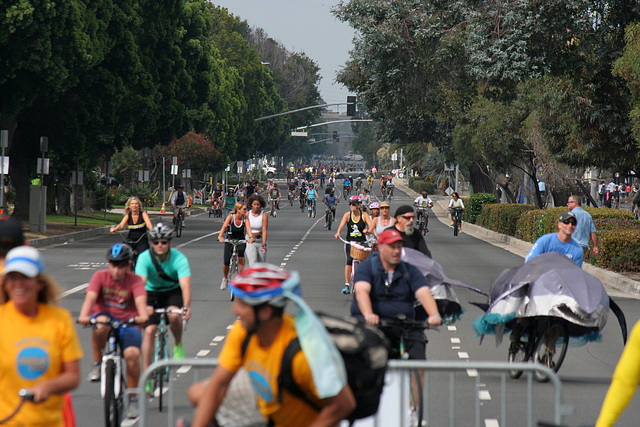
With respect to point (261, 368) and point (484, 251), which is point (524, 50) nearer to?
point (484, 251)

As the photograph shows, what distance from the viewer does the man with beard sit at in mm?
10039

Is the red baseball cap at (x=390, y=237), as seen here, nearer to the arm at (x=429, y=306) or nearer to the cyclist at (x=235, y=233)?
the arm at (x=429, y=306)

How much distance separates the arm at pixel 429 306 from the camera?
7414mm

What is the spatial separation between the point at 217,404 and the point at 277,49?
113129mm

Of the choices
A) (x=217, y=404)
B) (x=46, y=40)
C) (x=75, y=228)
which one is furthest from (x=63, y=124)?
(x=217, y=404)

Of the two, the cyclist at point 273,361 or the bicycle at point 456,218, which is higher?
the cyclist at point 273,361

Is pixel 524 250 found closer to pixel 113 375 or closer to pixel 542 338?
pixel 542 338

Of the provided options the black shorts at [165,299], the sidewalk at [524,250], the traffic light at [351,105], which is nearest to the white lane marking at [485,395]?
the black shorts at [165,299]

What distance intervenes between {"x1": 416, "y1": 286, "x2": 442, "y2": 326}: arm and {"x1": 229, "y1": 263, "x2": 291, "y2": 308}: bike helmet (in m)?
3.68

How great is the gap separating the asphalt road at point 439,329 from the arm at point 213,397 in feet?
6.80

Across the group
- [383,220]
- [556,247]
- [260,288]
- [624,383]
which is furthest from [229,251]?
[260,288]

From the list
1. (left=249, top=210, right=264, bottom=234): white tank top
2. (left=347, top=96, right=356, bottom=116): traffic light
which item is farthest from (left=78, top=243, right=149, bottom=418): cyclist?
(left=347, top=96, right=356, bottom=116): traffic light

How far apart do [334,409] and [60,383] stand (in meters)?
1.46

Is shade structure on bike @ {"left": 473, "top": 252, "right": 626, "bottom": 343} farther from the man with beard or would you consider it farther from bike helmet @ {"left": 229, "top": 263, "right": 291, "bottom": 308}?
bike helmet @ {"left": 229, "top": 263, "right": 291, "bottom": 308}
